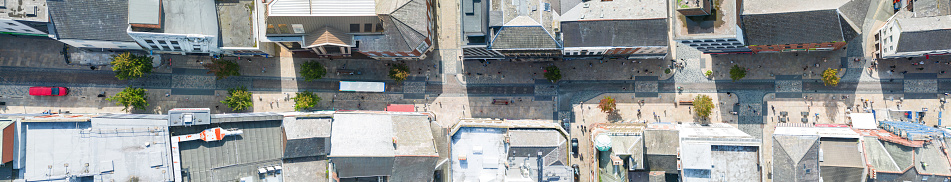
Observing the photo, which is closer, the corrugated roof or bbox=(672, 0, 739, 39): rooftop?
bbox=(672, 0, 739, 39): rooftop

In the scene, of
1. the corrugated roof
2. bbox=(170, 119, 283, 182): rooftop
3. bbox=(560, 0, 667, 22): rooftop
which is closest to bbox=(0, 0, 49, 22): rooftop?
the corrugated roof

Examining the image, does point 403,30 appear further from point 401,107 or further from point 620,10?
point 620,10

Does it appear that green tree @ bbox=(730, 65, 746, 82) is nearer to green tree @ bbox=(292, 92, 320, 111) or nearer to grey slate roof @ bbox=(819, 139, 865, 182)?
grey slate roof @ bbox=(819, 139, 865, 182)

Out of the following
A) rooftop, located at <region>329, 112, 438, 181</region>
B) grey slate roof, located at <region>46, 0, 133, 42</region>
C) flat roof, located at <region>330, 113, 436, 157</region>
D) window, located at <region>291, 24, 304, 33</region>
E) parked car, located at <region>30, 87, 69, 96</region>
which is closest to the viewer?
grey slate roof, located at <region>46, 0, 133, 42</region>

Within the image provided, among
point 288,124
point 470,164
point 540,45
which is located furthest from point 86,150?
point 540,45

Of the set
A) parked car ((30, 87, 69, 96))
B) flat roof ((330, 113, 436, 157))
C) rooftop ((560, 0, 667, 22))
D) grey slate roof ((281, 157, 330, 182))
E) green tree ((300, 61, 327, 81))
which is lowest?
grey slate roof ((281, 157, 330, 182))

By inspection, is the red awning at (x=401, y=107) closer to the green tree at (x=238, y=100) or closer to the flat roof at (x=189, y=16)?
the green tree at (x=238, y=100)

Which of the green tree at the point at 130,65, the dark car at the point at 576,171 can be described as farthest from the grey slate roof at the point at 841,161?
the green tree at the point at 130,65
